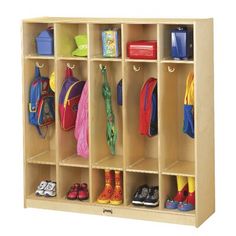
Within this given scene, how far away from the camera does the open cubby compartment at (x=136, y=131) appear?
7645 mm

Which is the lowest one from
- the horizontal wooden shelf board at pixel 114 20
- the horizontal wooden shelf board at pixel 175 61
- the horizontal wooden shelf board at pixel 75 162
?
the horizontal wooden shelf board at pixel 75 162

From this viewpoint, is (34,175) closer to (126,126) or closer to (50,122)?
(50,122)

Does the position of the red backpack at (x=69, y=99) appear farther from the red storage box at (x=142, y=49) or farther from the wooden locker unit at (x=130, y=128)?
the red storage box at (x=142, y=49)

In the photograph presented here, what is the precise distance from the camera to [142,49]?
7.47m

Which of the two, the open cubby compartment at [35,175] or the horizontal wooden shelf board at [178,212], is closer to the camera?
the horizontal wooden shelf board at [178,212]

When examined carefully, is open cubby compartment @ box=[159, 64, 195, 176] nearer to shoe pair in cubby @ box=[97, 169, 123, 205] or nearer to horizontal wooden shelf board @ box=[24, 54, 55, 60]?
shoe pair in cubby @ box=[97, 169, 123, 205]

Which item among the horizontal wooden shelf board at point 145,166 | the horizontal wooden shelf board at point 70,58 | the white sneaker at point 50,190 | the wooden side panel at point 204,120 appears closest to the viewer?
the wooden side panel at point 204,120

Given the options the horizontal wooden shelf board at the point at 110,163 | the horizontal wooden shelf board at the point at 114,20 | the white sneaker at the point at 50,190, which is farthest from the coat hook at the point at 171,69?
the white sneaker at the point at 50,190

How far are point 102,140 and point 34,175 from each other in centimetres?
74

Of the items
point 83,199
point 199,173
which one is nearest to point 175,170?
point 199,173

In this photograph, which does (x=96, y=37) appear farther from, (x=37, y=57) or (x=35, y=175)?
(x=35, y=175)

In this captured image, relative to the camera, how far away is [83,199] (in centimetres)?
793

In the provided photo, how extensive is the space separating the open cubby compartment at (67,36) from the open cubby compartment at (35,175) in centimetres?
106

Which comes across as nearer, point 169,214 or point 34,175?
point 169,214
